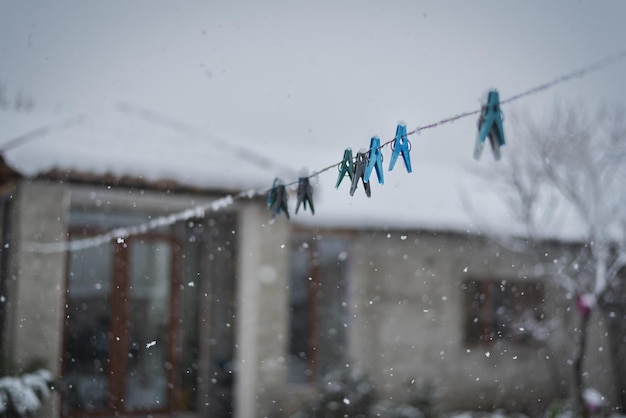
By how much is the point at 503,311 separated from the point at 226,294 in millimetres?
4541

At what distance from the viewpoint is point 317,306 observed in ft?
32.9

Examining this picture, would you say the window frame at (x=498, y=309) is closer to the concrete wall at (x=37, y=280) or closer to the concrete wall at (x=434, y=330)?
the concrete wall at (x=434, y=330)

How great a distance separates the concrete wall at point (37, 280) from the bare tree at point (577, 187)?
588 cm

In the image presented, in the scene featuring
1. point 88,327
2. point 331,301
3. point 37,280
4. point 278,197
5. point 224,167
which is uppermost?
point 224,167

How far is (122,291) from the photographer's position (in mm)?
8898

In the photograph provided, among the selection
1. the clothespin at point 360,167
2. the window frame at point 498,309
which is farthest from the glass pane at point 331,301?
the clothespin at point 360,167

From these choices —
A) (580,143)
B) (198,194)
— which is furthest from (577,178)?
(198,194)

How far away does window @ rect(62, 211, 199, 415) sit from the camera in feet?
28.9

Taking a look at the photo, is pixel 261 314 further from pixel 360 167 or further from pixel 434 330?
pixel 360 167

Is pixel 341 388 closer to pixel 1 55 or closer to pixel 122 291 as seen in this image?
pixel 122 291

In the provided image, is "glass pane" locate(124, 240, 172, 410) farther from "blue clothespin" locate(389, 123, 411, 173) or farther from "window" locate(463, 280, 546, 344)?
"blue clothespin" locate(389, 123, 411, 173)

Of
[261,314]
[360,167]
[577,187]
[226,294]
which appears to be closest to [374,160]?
[360,167]

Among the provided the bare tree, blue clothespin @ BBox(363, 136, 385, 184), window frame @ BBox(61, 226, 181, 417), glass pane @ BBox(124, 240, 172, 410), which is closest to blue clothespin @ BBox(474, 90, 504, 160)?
blue clothespin @ BBox(363, 136, 385, 184)

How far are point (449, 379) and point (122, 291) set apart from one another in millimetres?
4942
